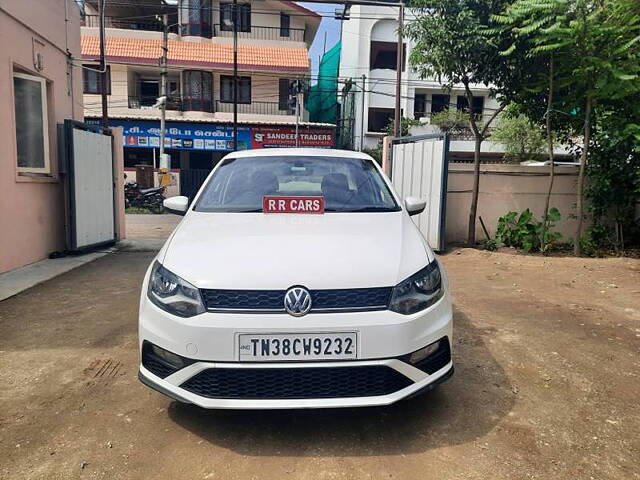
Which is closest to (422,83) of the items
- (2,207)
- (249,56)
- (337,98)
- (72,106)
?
(337,98)

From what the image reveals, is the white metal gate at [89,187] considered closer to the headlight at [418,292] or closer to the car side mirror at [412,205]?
the car side mirror at [412,205]

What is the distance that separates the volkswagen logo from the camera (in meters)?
2.25

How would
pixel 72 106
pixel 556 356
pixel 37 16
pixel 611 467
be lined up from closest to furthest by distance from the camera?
1. pixel 611 467
2. pixel 556 356
3. pixel 37 16
4. pixel 72 106

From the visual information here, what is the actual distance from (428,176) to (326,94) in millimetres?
25512

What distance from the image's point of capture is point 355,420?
263 centimetres

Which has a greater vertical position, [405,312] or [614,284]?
[405,312]

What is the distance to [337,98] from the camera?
29.9 metres

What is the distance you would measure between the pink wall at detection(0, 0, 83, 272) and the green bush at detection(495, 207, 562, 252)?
24.0 feet

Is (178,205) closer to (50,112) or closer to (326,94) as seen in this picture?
(50,112)

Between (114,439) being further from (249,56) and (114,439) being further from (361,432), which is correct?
(249,56)

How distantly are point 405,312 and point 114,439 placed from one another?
1607mm

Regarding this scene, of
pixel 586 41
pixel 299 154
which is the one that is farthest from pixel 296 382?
pixel 586 41

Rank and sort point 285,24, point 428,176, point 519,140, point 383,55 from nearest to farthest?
point 428,176 → point 519,140 → point 285,24 → point 383,55

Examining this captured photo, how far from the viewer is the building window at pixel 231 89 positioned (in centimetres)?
2361
